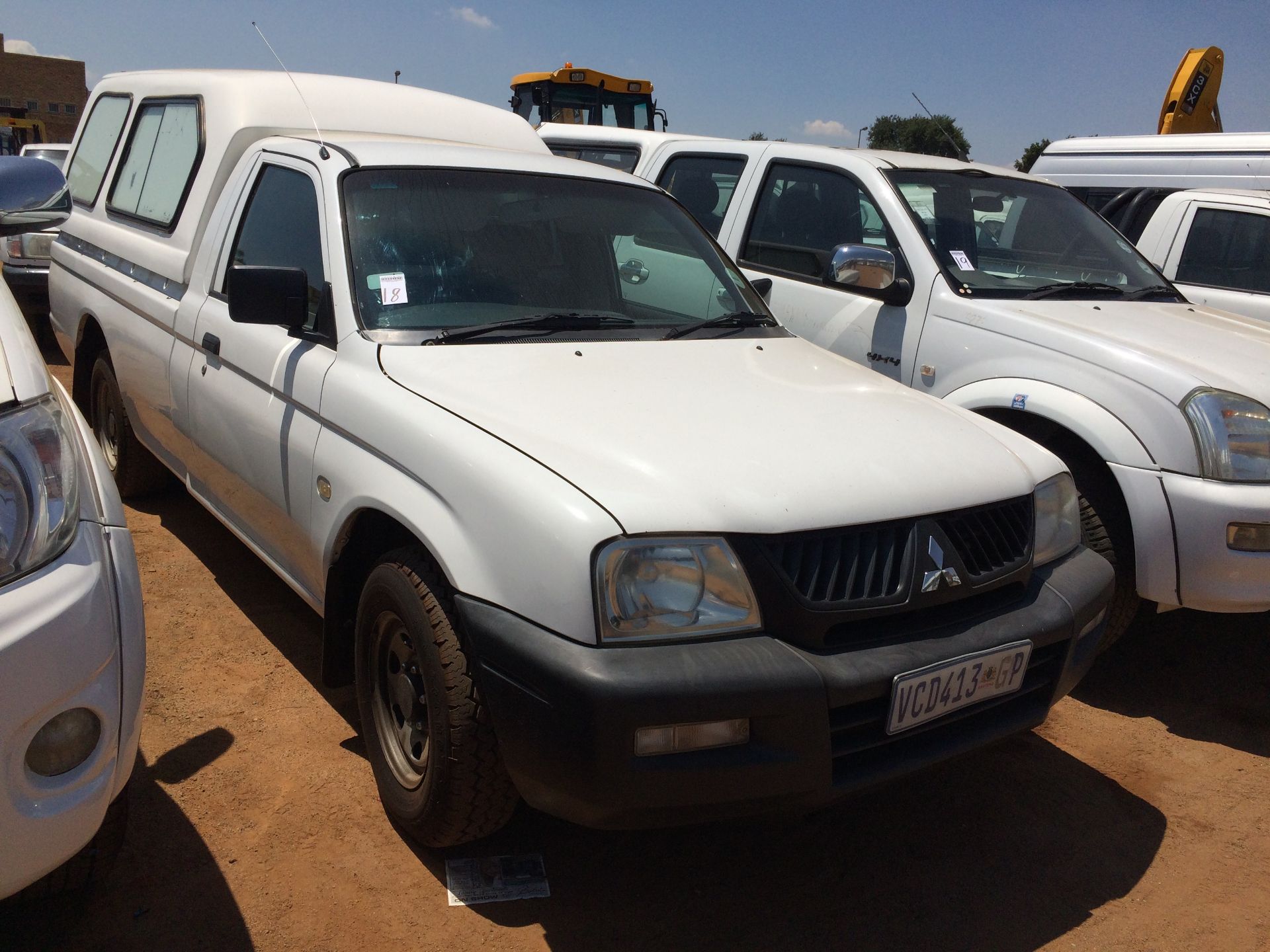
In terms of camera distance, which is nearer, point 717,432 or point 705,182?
point 717,432

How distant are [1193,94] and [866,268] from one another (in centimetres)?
904

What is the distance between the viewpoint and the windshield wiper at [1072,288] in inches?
174

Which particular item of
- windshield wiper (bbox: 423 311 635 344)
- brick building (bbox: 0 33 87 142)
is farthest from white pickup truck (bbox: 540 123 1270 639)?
brick building (bbox: 0 33 87 142)

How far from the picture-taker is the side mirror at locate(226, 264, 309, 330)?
2846 mm

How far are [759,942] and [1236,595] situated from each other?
7.09ft

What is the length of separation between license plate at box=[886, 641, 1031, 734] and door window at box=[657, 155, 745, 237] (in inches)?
140

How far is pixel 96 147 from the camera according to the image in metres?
5.16

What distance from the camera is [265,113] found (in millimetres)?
3969

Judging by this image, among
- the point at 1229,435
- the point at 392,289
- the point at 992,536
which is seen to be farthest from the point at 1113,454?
the point at 392,289

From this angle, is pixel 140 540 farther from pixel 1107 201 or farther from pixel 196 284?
pixel 1107 201

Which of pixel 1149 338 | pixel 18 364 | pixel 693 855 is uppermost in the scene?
pixel 18 364

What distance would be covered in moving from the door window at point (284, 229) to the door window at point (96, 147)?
6.07 ft

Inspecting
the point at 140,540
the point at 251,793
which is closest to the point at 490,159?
the point at 251,793

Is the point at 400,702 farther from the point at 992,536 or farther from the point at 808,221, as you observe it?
the point at 808,221
